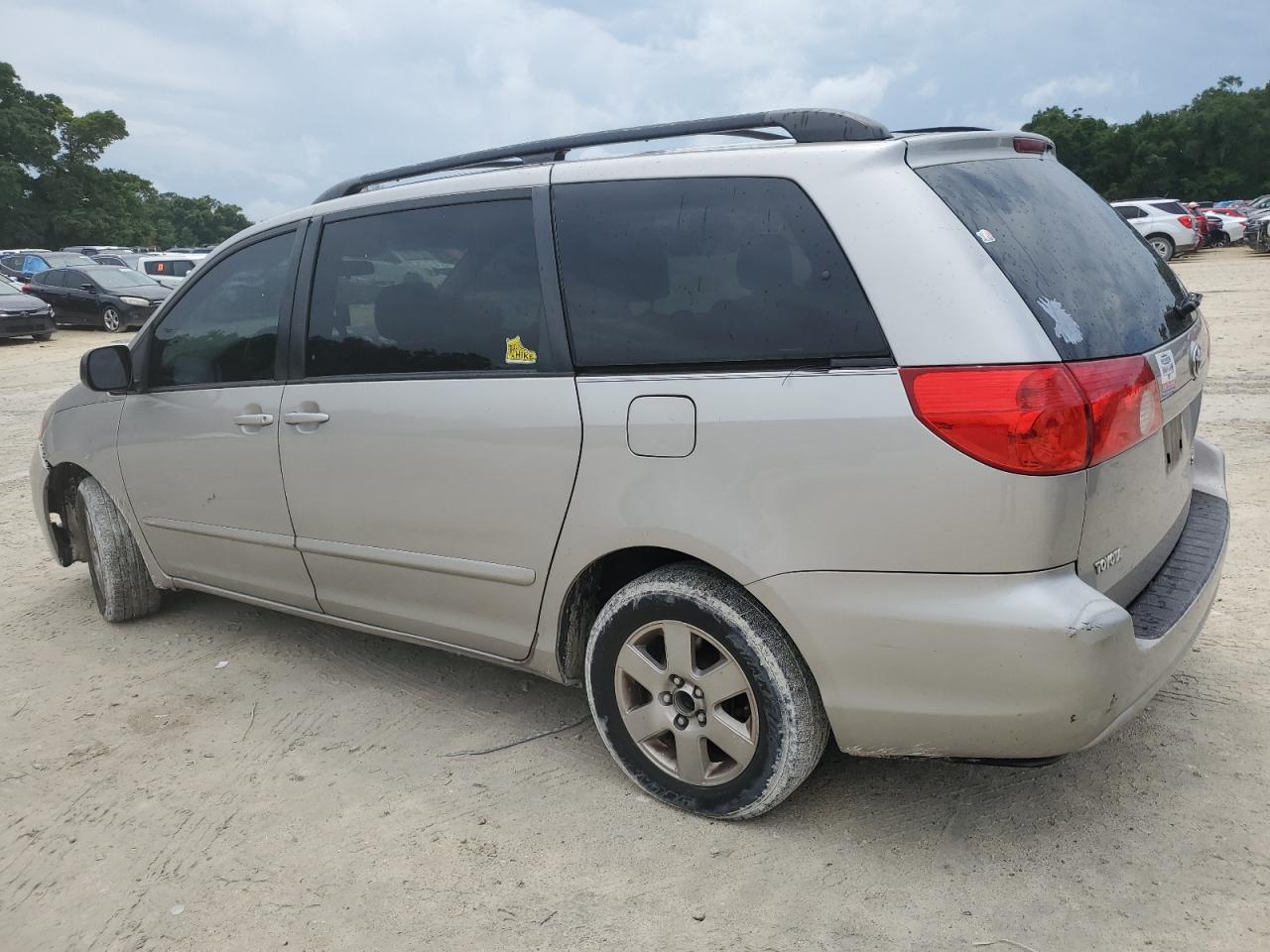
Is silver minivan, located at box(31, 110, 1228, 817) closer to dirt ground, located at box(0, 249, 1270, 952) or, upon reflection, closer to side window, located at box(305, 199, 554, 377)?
side window, located at box(305, 199, 554, 377)

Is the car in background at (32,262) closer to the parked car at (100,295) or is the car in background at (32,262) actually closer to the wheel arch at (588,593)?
the parked car at (100,295)

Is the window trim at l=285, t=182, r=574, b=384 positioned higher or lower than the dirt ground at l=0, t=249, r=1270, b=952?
higher

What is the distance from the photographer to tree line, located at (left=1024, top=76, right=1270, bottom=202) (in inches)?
2426

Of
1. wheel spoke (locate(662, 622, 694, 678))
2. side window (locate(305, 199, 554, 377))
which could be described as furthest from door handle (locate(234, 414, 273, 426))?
wheel spoke (locate(662, 622, 694, 678))

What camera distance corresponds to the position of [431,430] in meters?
3.16

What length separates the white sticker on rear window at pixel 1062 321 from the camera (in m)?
2.33

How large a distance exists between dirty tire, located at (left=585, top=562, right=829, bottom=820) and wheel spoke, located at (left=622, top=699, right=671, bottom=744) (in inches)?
1.5

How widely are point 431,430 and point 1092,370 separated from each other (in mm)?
1804

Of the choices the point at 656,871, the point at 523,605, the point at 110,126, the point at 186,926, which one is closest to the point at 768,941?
the point at 656,871

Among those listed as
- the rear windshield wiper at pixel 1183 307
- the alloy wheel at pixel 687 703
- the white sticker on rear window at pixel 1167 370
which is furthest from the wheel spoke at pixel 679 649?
the rear windshield wiper at pixel 1183 307

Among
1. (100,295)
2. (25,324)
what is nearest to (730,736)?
(25,324)

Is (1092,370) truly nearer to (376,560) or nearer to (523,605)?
(523,605)

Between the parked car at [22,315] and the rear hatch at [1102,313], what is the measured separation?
20.6 meters

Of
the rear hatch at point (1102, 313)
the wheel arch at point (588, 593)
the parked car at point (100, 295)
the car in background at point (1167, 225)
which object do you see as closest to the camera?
the rear hatch at point (1102, 313)
